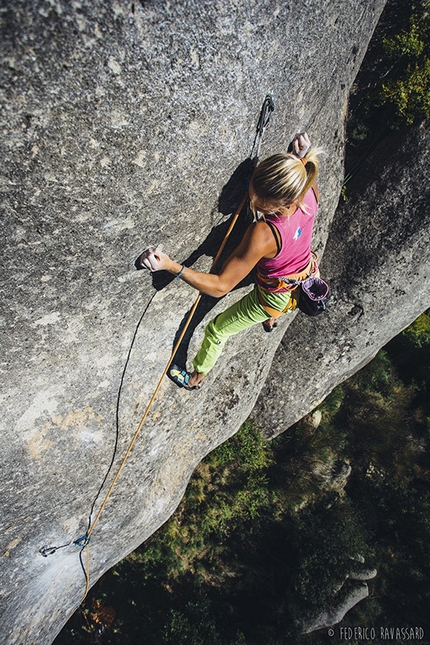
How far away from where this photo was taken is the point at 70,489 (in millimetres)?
4180

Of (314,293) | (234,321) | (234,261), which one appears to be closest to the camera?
(234,261)

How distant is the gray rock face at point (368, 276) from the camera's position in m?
4.80

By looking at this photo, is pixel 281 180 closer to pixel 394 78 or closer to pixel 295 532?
pixel 394 78

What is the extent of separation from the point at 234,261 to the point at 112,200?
889 mm

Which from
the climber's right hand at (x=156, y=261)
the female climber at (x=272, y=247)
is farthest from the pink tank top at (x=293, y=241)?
the climber's right hand at (x=156, y=261)

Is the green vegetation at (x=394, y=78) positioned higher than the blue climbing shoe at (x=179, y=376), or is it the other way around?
the green vegetation at (x=394, y=78)

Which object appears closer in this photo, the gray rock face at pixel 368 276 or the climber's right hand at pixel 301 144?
the climber's right hand at pixel 301 144

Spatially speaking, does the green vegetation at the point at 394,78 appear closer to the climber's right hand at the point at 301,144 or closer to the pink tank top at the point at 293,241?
the climber's right hand at the point at 301,144

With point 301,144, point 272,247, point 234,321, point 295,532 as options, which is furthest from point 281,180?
point 295,532

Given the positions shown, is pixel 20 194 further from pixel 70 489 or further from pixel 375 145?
pixel 375 145

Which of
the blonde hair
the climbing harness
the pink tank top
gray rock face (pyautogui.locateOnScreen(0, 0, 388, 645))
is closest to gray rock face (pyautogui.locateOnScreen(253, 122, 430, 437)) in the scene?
gray rock face (pyautogui.locateOnScreen(0, 0, 388, 645))

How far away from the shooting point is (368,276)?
553cm

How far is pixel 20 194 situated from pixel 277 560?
398 inches

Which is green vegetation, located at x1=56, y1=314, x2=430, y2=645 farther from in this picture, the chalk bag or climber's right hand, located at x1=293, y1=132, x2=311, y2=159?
climber's right hand, located at x1=293, y1=132, x2=311, y2=159
